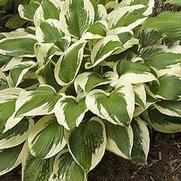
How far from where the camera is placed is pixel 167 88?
2.35 m

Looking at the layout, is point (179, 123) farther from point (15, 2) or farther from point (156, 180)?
point (15, 2)

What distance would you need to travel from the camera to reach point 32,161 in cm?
237

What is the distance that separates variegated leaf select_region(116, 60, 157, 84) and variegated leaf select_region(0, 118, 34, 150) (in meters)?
0.52

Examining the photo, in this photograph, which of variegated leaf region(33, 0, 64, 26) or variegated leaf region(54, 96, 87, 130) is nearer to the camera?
variegated leaf region(54, 96, 87, 130)

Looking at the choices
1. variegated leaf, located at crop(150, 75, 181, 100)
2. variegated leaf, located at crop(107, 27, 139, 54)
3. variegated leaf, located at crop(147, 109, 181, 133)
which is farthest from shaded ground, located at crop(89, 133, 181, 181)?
variegated leaf, located at crop(107, 27, 139, 54)

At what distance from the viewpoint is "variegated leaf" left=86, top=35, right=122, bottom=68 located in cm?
233

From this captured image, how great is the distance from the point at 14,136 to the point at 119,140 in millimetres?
515

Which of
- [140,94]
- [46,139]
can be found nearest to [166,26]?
[140,94]

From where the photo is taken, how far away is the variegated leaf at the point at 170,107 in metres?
2.36

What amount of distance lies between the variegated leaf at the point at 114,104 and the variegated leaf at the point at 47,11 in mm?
625

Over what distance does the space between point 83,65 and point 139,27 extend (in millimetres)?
394

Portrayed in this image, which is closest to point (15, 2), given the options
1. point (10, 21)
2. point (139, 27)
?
point (10, 21)

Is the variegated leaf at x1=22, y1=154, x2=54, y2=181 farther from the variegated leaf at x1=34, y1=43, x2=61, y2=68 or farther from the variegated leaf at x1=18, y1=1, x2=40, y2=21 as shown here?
the variegated leaf at x1=18, y1=1, x2=40, y2=21

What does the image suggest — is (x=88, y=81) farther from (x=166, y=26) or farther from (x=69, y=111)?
(x=166, y=26)
